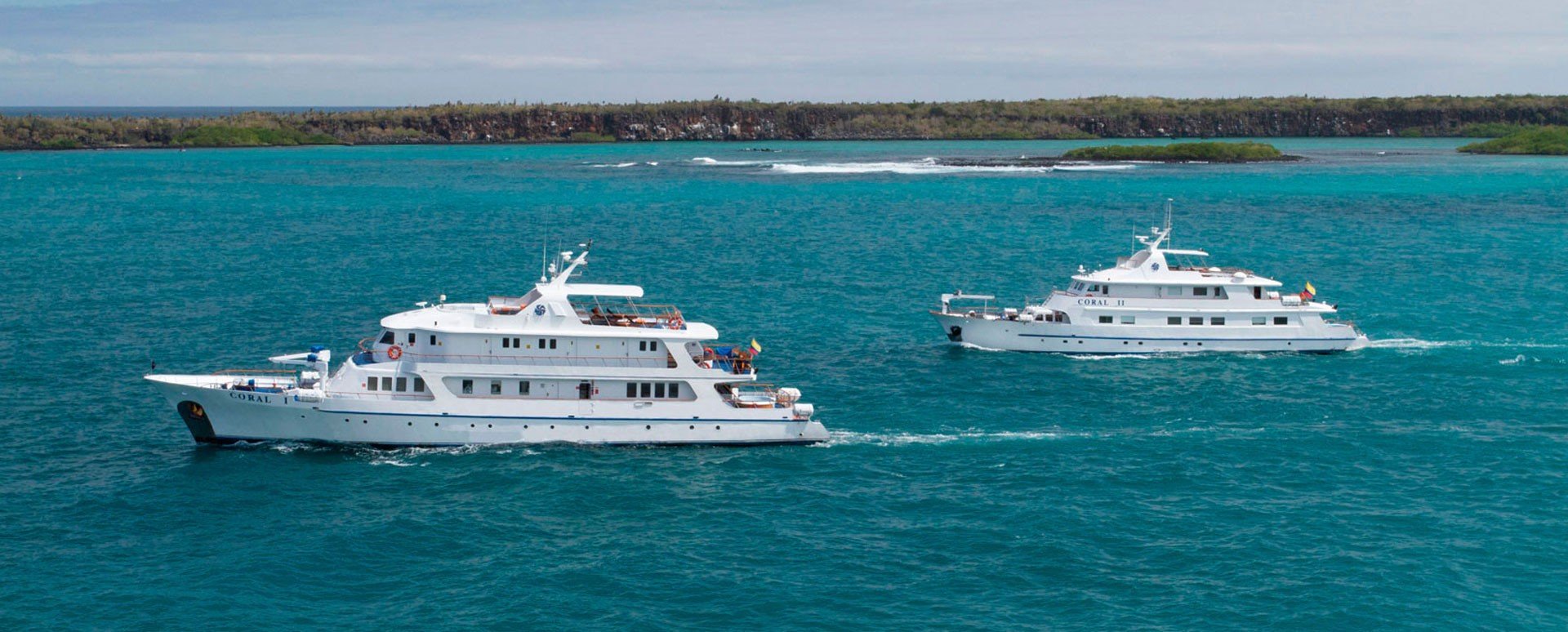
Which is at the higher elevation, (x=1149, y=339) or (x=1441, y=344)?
(x=1149, y=339)

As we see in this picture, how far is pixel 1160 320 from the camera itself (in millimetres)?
71375

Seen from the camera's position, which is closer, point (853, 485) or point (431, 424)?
point (853, 485)

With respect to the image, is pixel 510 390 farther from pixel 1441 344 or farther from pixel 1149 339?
pixel 1441 344

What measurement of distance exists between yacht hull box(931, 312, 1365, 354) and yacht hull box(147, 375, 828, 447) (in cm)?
2091

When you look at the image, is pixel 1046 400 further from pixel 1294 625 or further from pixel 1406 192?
pixel 1406 192

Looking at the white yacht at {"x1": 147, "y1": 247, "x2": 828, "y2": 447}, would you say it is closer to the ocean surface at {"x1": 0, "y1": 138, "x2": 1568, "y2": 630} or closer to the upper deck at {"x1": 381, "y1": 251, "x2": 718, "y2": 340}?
the upper deck at {"x1": 381, "y1": 251, "x2": 718, "y2": 340}

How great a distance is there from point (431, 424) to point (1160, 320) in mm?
37095

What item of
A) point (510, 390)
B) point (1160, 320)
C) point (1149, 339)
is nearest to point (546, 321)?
point (510, 390)

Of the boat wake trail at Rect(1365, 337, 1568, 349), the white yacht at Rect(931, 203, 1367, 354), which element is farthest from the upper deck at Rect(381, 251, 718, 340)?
the boat wake trail at Rect(1365, 337, 1568, 349)

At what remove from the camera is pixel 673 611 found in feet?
125

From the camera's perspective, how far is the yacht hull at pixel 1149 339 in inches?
2788

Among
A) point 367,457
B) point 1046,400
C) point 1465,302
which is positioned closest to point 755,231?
point 1465,302

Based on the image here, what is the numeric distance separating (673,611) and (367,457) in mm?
17640

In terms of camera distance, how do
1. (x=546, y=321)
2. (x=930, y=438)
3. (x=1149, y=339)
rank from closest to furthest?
(x=546, y=321) → (x=930, y=438) → (x=1149, y=339)
